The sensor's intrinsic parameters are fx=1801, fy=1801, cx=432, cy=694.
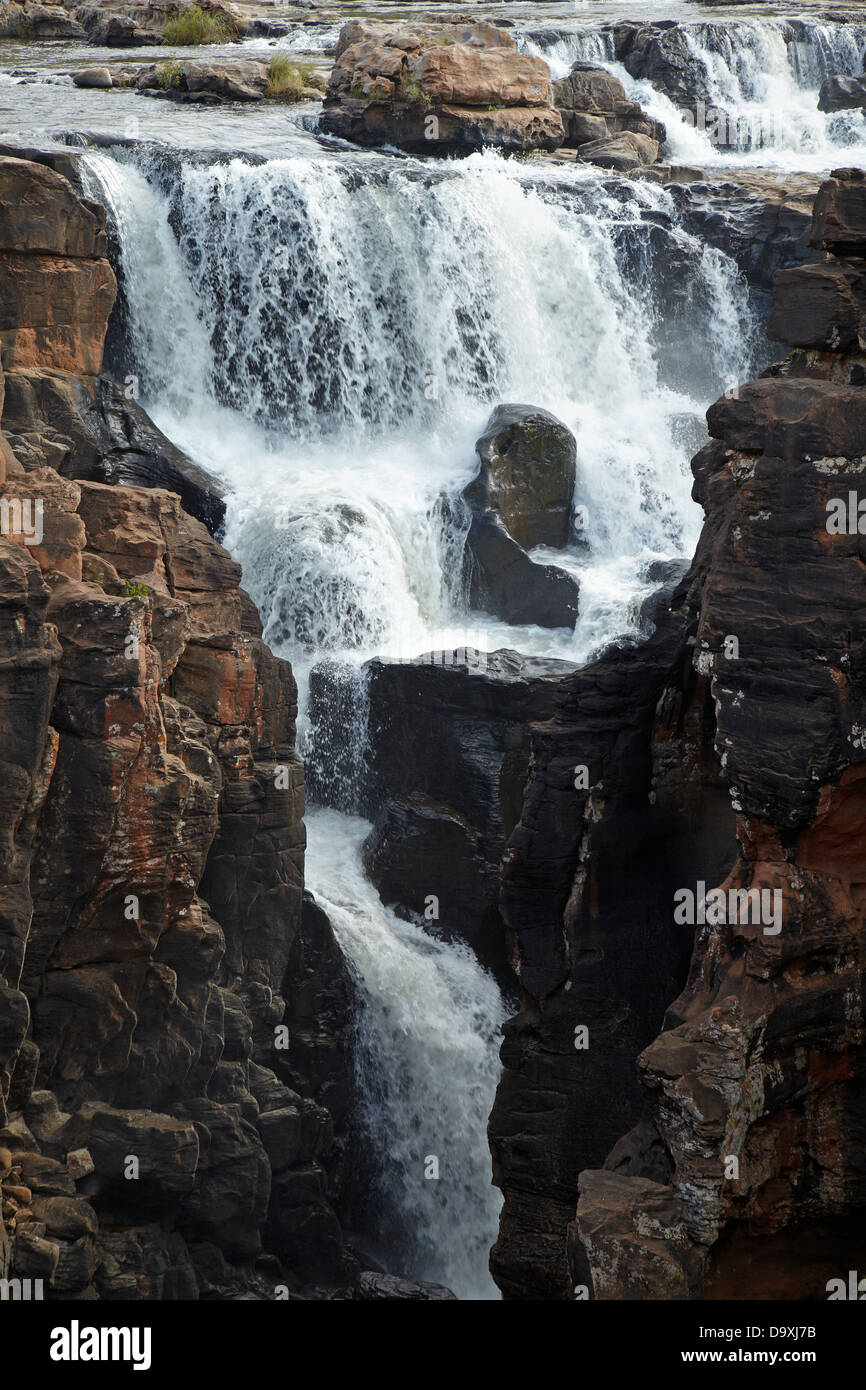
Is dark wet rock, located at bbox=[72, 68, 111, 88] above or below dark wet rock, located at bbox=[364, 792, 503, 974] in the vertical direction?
above

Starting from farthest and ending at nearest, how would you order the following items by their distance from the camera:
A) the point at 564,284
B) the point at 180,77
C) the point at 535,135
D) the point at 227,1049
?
the point at 180,77 → the point at 535,135 → the point at 564,284 → the point at 227,1049

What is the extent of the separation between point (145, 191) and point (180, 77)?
36.9ft

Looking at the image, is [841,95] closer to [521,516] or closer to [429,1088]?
[521,516]

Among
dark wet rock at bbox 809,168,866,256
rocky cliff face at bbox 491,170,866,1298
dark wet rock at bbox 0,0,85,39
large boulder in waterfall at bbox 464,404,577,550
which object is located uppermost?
dark wet rock at bbox 0,0,85,39

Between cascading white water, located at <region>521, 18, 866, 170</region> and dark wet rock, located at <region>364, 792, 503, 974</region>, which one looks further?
cascading white water, located at <region>521, 18, 866, 170</region>

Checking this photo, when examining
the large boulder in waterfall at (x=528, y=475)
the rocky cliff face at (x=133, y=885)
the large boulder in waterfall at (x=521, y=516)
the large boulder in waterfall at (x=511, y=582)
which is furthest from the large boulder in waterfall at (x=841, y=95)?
the rocky cliff face at (x=133, y=885)

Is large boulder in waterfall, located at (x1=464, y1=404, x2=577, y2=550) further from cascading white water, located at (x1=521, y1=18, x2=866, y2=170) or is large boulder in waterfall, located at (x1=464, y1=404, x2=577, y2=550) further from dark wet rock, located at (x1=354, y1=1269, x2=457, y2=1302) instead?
cascading white water, located at (x1=521, y1=18, x2=866, y2=170)

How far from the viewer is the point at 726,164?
45.0 meters

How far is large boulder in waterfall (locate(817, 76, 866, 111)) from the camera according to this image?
4778 cm

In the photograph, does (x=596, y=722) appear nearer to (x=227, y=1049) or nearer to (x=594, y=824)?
(x=594, y=824)

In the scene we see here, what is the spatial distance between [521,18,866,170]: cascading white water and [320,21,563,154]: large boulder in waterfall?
16.9 feet

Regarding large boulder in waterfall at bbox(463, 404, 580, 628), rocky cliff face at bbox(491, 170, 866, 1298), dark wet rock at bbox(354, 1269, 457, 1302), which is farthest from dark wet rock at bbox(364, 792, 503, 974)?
rocky cliff face at bbox(491, 170, 866, 1298)

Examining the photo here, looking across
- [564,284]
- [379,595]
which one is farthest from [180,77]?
[379,595]

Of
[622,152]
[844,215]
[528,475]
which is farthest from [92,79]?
[844,215]
